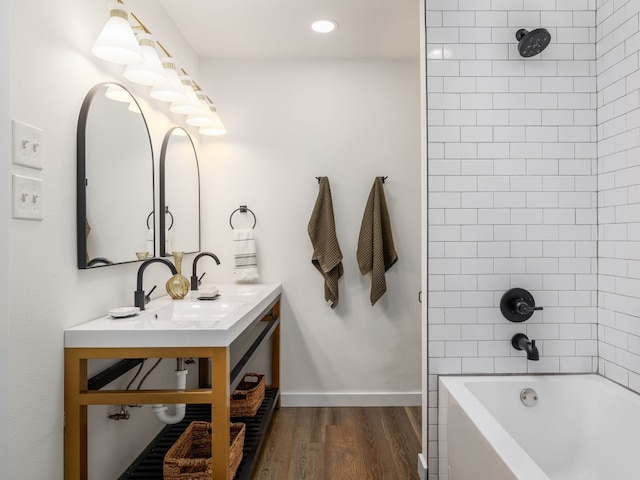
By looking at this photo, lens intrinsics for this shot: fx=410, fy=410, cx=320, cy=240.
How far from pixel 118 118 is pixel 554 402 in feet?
7.49

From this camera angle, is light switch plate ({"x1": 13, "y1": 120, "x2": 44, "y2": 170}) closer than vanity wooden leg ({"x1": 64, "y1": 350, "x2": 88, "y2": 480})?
Yes

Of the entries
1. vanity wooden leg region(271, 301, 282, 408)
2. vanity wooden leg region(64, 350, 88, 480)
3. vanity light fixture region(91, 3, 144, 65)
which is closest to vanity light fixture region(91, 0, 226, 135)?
A: vanity light fixture region(91, 3, 144, 65)

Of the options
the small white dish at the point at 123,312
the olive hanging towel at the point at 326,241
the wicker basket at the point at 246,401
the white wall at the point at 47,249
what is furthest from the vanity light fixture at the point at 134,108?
the wicker basket at the point at 246,401

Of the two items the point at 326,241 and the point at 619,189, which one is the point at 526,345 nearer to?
the point at 619,189

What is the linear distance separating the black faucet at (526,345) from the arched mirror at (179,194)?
72.1 inches

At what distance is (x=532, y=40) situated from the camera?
69.6 inches

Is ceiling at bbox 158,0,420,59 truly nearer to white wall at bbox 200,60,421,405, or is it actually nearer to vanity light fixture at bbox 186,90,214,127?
white wall at bbox 200,60,421,405

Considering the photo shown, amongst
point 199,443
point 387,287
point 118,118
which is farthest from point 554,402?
point 118,118

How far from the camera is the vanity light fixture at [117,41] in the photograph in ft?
4.87

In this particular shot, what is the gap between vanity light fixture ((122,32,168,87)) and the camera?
1.70m

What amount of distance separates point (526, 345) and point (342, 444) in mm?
1198

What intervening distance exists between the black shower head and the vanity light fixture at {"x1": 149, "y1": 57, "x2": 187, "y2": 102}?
1.60 meters

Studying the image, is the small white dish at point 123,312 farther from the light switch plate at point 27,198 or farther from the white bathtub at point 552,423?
the white bathtub at point 552,423

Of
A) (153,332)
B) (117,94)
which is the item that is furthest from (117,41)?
(153,332)
